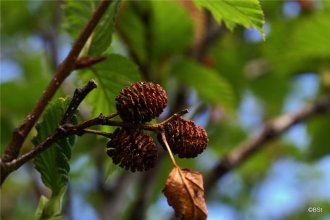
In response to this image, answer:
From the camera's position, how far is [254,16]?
927 millimetres

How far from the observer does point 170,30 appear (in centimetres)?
165

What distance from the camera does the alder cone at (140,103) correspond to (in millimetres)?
743

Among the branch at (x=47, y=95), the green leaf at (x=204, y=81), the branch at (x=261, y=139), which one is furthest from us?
the branch at (x=261, y=139)

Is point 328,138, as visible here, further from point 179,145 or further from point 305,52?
point 179,145

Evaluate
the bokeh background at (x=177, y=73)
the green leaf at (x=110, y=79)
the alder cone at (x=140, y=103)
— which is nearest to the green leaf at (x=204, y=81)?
the bokeh background at (x=177, y=73)

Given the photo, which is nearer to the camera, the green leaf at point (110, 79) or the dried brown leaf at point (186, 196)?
the dried brown leaf at point (186, 196)

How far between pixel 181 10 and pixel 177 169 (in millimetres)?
947

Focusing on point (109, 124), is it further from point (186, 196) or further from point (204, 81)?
point (204, 81)

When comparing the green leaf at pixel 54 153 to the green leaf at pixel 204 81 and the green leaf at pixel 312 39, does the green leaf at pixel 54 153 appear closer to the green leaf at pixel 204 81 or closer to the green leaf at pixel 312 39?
the green leaf at pixel 204 81

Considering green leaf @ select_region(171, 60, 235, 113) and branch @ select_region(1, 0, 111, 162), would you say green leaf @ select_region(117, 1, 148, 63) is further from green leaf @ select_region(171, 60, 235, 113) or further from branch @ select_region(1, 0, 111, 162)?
branch @ select_region(1, 0, 111, 162)

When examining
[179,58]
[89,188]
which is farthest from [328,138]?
[89,188]

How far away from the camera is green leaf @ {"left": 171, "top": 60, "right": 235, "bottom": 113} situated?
159 centimetres

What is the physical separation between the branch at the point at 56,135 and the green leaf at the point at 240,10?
265mm

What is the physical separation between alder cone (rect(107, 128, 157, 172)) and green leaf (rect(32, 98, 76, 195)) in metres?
0.13
